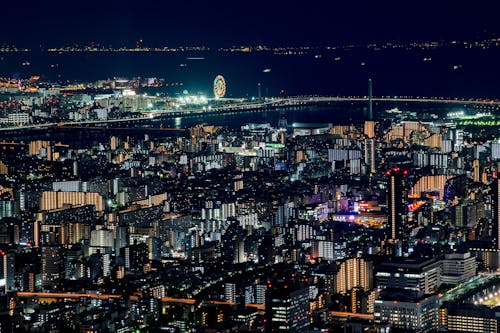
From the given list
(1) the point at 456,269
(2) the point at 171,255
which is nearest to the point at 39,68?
(2) the point at 171,255

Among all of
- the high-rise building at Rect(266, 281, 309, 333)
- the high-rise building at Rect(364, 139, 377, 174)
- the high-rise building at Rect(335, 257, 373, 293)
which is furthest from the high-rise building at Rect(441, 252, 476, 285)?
the high-rise building at Rect(364, 139, 377, 174)

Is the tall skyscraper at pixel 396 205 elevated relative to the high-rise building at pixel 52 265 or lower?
elevated

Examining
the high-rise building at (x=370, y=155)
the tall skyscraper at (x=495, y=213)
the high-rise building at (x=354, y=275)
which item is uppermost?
the high-rise building at (x=370, y=155)

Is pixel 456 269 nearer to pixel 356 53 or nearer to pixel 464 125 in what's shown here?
pixel 464 125

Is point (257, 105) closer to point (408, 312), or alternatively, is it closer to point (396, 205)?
point (396, 205)

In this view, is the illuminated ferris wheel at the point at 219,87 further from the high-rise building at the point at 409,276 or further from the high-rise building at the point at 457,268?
the high-rise building at the point at 409,276

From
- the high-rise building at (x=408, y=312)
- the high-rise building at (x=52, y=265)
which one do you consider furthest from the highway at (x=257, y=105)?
the high-rise building at (x=408, y=312)

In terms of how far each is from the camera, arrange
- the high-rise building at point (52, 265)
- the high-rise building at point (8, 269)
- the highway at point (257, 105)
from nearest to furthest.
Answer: the high-rise building at point (8, 269)
the high-rise building at point (52, 265)
the highway at point (257, 105)

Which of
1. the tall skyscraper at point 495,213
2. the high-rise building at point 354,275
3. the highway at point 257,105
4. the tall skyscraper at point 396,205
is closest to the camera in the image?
the high-rise building at point 354,275

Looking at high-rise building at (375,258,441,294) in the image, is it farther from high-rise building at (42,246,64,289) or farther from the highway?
the highway
